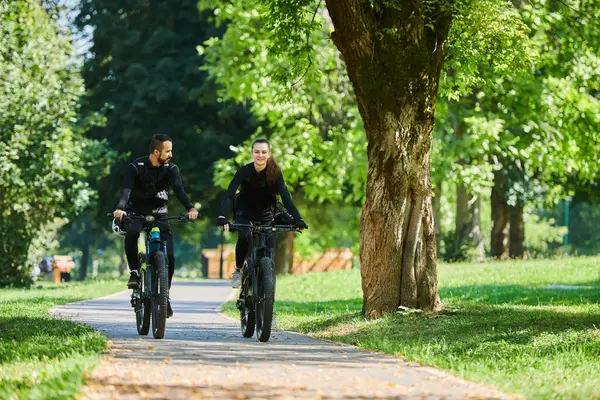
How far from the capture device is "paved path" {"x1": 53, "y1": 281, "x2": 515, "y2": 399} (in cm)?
753

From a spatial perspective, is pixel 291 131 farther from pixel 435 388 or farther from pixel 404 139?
pixel 435 388

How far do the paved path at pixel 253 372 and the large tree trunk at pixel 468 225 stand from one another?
22.3 m

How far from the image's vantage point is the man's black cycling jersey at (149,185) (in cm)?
1213

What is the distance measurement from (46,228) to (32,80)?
4.32 metres

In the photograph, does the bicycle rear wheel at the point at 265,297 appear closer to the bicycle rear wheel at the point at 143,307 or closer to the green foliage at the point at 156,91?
the bicycle rear wheel at the point at 143,307

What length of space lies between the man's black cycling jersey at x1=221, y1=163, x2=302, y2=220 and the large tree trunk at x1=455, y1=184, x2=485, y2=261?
2256 centimetres

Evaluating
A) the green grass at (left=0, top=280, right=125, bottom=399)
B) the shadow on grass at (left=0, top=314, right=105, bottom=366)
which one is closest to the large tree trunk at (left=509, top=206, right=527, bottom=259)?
the green grass at (left=0, top=280, right=125, bottom=399)

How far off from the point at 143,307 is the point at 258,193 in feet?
5.46

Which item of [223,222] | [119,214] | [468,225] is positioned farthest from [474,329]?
[468,225]

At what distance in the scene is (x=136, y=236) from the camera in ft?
40.4

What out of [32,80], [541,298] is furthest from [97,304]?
[32,80]

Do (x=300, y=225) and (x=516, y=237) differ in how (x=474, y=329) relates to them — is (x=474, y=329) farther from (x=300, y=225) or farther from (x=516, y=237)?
(x=516, y=237)

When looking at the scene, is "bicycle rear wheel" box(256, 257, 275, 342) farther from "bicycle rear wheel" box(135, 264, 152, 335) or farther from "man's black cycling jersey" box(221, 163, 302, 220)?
"bicycle rear wheel" box(135, 264, 152, 335)

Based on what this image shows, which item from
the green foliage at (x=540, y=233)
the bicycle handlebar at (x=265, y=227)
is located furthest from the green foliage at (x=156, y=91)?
the green foliage at (x=540, y=233)
